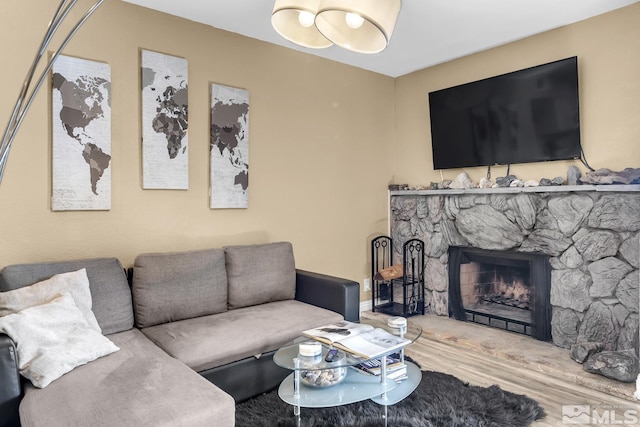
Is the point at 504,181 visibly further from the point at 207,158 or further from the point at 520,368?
the point at 207,158

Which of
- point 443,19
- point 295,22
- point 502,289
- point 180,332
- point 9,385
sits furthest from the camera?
point 502,289

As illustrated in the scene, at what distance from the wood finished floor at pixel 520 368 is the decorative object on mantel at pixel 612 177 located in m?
1.29

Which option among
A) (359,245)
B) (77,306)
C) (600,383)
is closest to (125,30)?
(77,306)

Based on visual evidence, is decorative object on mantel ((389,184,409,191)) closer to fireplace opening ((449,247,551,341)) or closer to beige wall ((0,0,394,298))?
beige wall ((0,0,394,298))

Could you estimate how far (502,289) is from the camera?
12.7ft

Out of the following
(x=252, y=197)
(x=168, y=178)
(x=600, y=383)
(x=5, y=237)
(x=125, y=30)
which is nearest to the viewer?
(x=5, y=237)

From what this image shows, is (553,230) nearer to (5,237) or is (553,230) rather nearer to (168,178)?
(168,178)

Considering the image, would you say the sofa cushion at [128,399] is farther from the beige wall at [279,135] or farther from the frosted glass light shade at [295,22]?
the frosted glass light shade at [295,22]

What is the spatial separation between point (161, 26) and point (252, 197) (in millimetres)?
1435

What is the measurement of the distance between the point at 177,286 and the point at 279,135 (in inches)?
64.4

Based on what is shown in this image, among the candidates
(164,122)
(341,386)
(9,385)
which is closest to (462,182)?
(341,386)

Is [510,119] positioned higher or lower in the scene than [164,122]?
higher

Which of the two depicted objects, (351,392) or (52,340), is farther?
(351,392)

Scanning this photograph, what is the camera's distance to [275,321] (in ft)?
8.61
